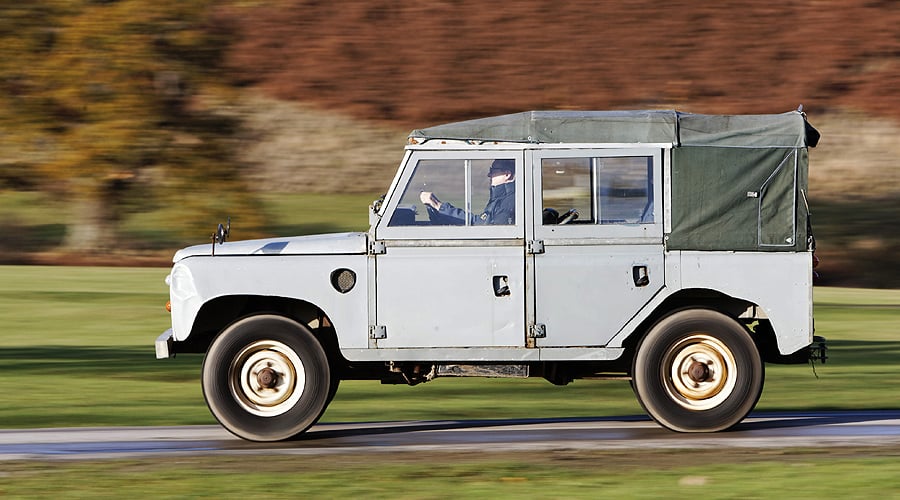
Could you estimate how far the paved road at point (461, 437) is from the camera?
980 cm

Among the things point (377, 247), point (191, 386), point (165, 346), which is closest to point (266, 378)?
point (165, 346)

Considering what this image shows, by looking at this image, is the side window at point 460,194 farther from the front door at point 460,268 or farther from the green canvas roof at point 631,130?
the green canvas roof at point 631,130

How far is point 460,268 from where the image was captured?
9.82 meters

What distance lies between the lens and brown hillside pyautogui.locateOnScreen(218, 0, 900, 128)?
1988 inches

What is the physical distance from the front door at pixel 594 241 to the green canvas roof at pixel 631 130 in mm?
106

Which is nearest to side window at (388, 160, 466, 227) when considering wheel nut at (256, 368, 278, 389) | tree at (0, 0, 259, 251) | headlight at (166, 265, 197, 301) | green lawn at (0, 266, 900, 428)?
wheel nut at (256, 368, 278, 389)

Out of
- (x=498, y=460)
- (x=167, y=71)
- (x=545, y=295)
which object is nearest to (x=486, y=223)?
(x=545, y=295)

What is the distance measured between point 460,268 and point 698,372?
171cm

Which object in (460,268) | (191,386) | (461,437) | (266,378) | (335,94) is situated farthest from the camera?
(335,94)

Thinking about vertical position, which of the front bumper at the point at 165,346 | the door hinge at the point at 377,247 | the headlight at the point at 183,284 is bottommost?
the front bumper at the point at 165,346

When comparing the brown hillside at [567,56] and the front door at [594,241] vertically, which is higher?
the brown hillside at [567,56]

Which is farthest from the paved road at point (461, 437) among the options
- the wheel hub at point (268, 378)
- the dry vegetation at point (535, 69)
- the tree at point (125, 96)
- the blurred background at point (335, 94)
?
the dry vegetation at point (535, 69)

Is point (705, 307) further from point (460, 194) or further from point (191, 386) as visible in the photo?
point (191, 386)

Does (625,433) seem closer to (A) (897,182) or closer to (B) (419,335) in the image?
(B) (419,335)
